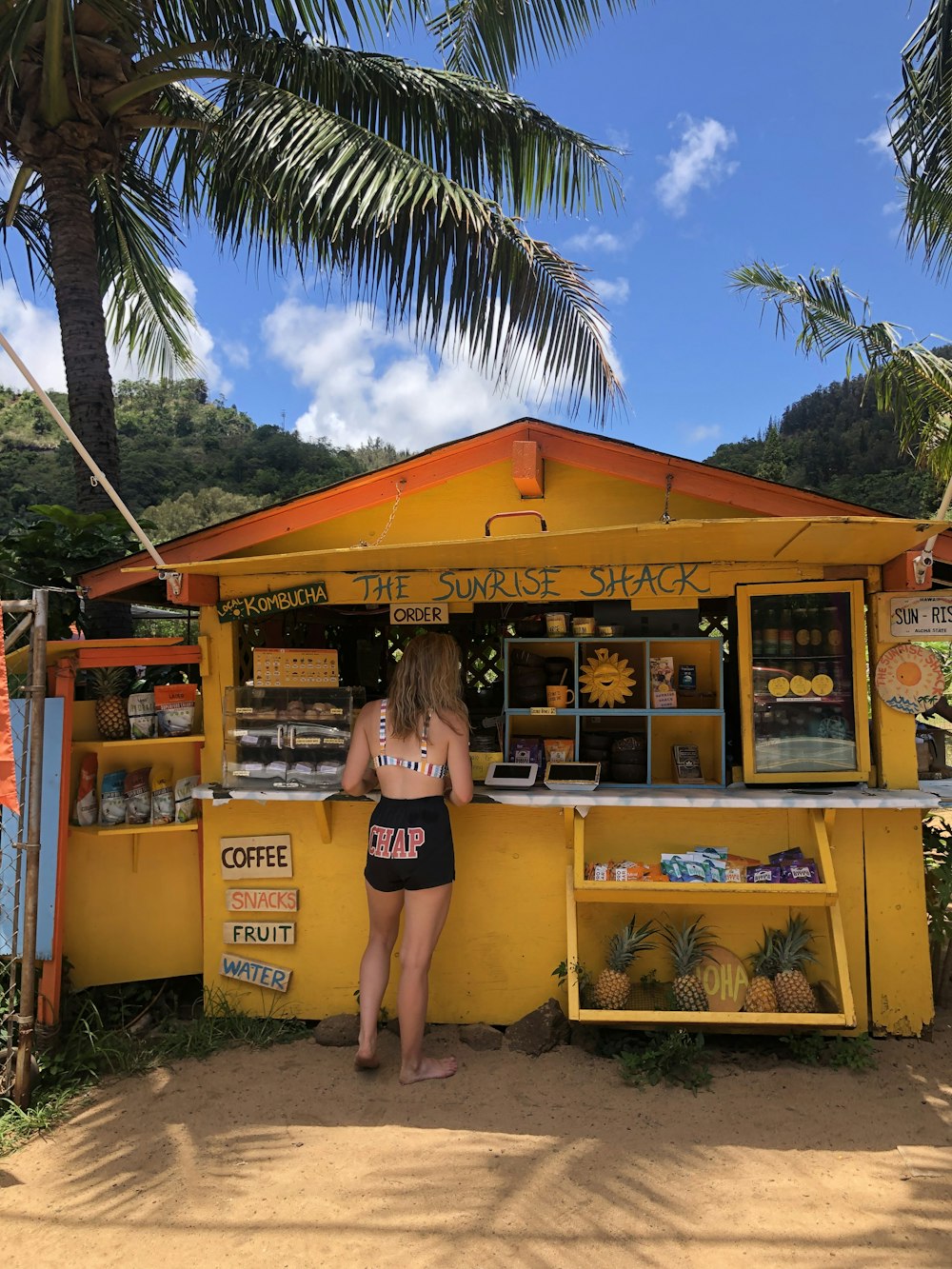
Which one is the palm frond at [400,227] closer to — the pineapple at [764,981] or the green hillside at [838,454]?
the pineapple at [764,981]

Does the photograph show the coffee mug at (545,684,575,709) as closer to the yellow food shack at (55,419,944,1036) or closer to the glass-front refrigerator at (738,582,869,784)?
the yellow food shack at (55,419,944,1036)

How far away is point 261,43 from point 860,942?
7704 mm

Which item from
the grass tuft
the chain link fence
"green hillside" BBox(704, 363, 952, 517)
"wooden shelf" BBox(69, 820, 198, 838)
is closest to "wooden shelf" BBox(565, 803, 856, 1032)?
the grass tuft

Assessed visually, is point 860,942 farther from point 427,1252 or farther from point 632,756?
point 427,1252

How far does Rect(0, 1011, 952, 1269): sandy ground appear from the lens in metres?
2.77

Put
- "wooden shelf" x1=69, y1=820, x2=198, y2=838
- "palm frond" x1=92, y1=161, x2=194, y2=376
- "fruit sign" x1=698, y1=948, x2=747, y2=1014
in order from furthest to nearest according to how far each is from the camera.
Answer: "palm frond" x1=92, y1=161, x2=194, y2=376, "wooden shelf" x1=69, y1=820, x2=198, y2=838, "fruit sign" x1=698, y1=948, x2=747, y2=1014

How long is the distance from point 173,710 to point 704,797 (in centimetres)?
302

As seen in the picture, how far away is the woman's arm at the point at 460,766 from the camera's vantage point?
389cm

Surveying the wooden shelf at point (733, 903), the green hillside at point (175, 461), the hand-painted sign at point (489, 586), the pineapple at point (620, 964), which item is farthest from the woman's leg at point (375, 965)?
the green hillside at point (175, 461)

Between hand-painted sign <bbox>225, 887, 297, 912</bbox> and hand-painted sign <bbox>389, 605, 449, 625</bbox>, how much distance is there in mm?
1661

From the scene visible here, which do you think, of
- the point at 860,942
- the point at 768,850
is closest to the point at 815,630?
the point at 768,850

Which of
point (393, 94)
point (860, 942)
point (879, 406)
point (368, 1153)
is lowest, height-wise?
point (368, 1153)

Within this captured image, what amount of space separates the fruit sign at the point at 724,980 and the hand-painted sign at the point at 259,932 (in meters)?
2.27

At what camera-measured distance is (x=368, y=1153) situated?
335 cm
